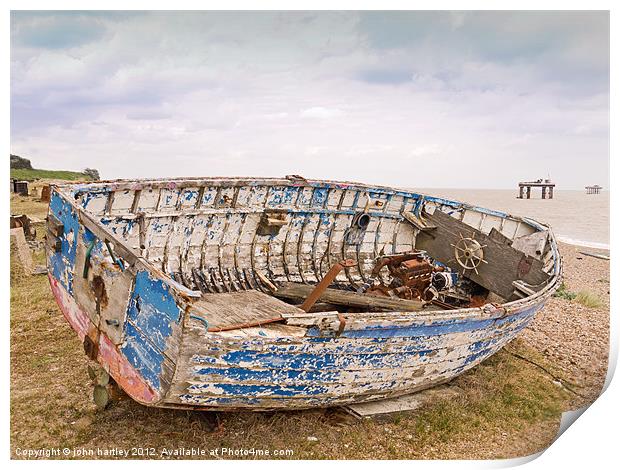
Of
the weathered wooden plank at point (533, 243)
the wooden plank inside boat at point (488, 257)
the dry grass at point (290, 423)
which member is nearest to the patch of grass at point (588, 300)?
the weathered wooden plank at point (533, 243)

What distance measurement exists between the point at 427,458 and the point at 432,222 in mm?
4953

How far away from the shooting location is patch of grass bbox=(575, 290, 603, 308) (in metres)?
12.3

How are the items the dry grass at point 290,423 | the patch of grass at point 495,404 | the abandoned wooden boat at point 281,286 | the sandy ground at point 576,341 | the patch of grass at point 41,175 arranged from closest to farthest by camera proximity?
the abandoned wooden boat at point 281,286 → the dry grass at point 290,423 → the patch of grass at point 495,404 → the sandy ground at point 576,341 → the patch of grass at point 41,175

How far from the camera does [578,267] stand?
17688 mm

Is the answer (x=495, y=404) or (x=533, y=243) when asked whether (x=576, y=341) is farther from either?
(x=495, y=404)

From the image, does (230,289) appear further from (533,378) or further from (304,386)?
(533,378)

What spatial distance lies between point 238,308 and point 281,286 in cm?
207

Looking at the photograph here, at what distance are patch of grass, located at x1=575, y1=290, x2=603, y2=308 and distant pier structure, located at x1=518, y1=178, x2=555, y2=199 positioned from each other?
26.2 meters

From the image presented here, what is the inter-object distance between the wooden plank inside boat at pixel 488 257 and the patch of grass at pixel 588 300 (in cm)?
403

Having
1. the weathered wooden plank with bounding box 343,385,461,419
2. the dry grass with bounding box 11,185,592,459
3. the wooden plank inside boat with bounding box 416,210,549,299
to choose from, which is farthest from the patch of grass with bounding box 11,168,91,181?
the weathered wooden plank with bounding box 343,385,461,419

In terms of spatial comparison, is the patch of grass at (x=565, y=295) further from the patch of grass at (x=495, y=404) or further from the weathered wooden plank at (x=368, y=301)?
the weathered wooden plank at (x=368, y=301)

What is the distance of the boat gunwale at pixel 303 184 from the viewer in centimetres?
507

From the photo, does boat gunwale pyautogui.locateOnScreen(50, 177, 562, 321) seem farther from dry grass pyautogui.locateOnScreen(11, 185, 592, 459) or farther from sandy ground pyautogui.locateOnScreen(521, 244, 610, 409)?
sandy ground pyautogui.locateOnScreen(521, 244, 610, 409)

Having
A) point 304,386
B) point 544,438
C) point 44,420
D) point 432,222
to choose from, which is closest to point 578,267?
point 432,222
